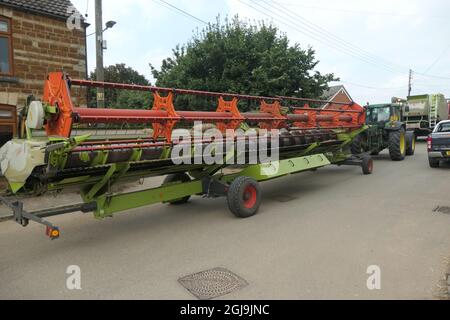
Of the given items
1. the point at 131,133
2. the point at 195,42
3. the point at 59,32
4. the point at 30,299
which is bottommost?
the point at 30,299

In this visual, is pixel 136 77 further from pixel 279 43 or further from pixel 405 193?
pixel 405 193

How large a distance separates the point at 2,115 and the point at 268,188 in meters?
7.58

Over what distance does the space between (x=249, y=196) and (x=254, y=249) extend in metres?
1.92

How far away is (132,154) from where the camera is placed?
5.15 m

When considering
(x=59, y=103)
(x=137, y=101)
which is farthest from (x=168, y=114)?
(x=137, y=101)

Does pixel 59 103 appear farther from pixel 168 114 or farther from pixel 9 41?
pixel 9 41

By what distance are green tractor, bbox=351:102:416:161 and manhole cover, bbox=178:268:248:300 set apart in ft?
34.0

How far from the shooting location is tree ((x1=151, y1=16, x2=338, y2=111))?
14609mm

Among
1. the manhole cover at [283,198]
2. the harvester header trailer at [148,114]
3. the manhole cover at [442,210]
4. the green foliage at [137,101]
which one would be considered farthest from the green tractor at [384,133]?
the green foliage at [137,101]

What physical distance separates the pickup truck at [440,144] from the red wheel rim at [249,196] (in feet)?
26.3

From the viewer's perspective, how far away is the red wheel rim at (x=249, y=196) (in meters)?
6.68

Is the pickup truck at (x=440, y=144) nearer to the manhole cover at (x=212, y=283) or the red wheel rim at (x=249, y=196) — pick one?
the red wheel rim at (x=249, y=196)
